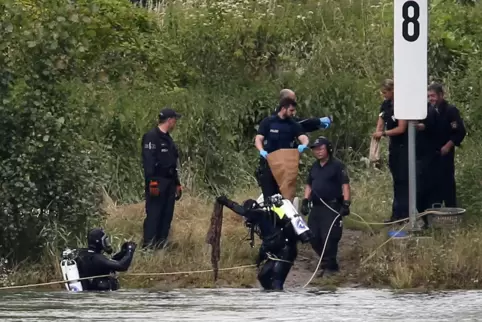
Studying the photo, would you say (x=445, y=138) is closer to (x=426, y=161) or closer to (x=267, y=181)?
(x=426, y=161)

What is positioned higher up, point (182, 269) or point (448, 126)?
point (448, 126)

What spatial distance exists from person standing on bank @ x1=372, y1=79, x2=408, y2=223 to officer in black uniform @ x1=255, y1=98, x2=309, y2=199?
1.01 meters

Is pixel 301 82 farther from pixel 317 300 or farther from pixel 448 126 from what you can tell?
pixel 317 300

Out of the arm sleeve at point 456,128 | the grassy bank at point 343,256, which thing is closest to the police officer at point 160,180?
the grassy bank at point 343,256

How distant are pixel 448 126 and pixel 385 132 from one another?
29.9 inches

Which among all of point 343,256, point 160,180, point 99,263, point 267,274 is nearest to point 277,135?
point 160,180

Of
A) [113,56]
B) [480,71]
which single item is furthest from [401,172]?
[113,56]

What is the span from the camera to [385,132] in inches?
680

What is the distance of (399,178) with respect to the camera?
17.3m

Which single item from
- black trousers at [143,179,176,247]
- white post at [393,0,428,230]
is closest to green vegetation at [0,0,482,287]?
black trousers at [143,179,176,247]

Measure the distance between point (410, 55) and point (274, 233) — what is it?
2951 millimetres

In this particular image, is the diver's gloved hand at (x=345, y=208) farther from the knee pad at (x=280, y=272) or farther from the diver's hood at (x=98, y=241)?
the diver's hood at (x=98, y=241)

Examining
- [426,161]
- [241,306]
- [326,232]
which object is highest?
[426,161]

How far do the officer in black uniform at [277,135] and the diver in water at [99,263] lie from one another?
8.63ft
